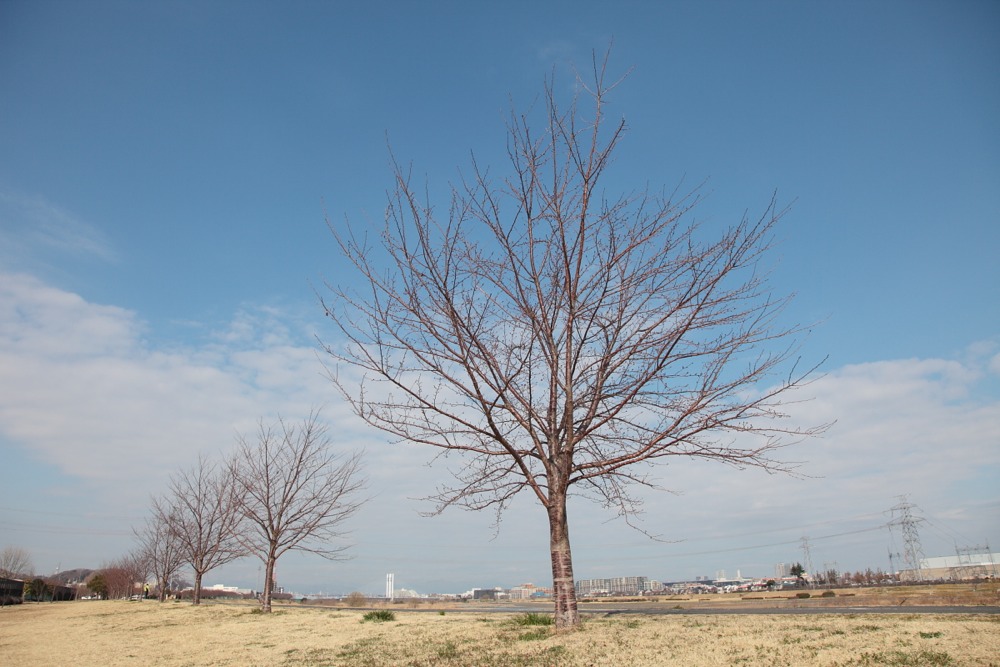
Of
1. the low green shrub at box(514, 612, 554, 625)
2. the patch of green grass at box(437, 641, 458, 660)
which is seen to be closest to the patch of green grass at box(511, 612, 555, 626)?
the low green shrub at box(514, 612, 554, 625)

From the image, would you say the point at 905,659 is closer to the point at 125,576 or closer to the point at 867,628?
the point at 867,628

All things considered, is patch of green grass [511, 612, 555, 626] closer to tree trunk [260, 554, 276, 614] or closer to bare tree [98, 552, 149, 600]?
tree trunk [260, 554, 276, 614]

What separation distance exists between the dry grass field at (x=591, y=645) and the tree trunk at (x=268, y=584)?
A: 28.7 ft

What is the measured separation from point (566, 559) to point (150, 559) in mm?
63005

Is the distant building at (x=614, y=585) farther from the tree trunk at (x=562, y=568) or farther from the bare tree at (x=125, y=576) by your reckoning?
the tree trunk at (x=562, y=568)

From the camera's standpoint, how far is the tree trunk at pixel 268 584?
2331 cm

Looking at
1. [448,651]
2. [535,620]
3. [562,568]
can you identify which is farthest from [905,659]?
[535,620]

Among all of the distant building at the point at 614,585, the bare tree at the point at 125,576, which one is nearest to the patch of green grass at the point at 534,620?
the bare tree at the point at 125,576

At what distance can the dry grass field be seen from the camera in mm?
6258

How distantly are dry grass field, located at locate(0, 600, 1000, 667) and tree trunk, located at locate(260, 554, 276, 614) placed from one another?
8.76m

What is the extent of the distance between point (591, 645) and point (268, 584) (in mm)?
20407

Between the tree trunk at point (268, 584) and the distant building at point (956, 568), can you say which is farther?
the distant building at point (956, 568)

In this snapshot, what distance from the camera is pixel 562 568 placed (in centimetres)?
943

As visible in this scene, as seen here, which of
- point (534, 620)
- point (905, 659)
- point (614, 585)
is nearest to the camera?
point (905, 659)
